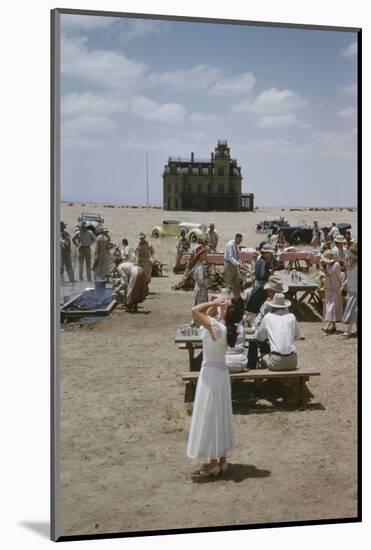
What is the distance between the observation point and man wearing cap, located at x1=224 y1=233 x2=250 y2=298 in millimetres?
10383

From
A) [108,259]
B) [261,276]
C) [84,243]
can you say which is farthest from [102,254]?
[261,276]

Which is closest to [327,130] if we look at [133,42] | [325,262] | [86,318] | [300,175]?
[300,175]

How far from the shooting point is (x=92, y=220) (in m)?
9.97

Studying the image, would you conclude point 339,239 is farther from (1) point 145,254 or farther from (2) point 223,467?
(2) point 223,467

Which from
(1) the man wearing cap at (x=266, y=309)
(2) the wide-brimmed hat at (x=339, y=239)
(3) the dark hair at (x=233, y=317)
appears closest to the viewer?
(3) the dark hair at (x=233, y=317)

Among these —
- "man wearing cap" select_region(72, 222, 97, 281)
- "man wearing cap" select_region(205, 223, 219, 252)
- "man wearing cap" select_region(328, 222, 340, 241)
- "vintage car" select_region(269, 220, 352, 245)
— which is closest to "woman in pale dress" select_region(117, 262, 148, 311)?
"man wearing cap" select_region(72, 222, 97, 281)

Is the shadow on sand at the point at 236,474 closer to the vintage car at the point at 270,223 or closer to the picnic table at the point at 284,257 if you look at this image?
the picnic table at the point at 284,257

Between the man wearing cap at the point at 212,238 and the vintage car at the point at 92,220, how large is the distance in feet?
3.46

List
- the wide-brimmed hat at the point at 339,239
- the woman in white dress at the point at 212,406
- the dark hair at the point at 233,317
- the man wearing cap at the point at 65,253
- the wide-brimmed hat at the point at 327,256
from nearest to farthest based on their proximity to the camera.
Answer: the man wearing cap at the point at 65,253 < the woman in white dress at the point at 212,406 < the dark hair at the point at 233,317 < the wide-brimmed hat at the point at 339,239 < the wide-brimmed hat at the point at 327,256

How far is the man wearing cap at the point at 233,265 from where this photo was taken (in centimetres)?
1038

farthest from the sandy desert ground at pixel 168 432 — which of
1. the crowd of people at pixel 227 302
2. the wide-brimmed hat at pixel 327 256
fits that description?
the wide-brimmed hat at pixel 327 256

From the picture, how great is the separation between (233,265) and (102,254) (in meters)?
1.29

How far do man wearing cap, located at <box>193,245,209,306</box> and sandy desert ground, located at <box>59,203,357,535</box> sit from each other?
139 mm

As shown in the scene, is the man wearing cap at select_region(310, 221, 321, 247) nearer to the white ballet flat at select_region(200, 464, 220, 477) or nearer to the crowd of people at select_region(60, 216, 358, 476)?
the crowd of people at select_region(60, 216, 358, 476)
